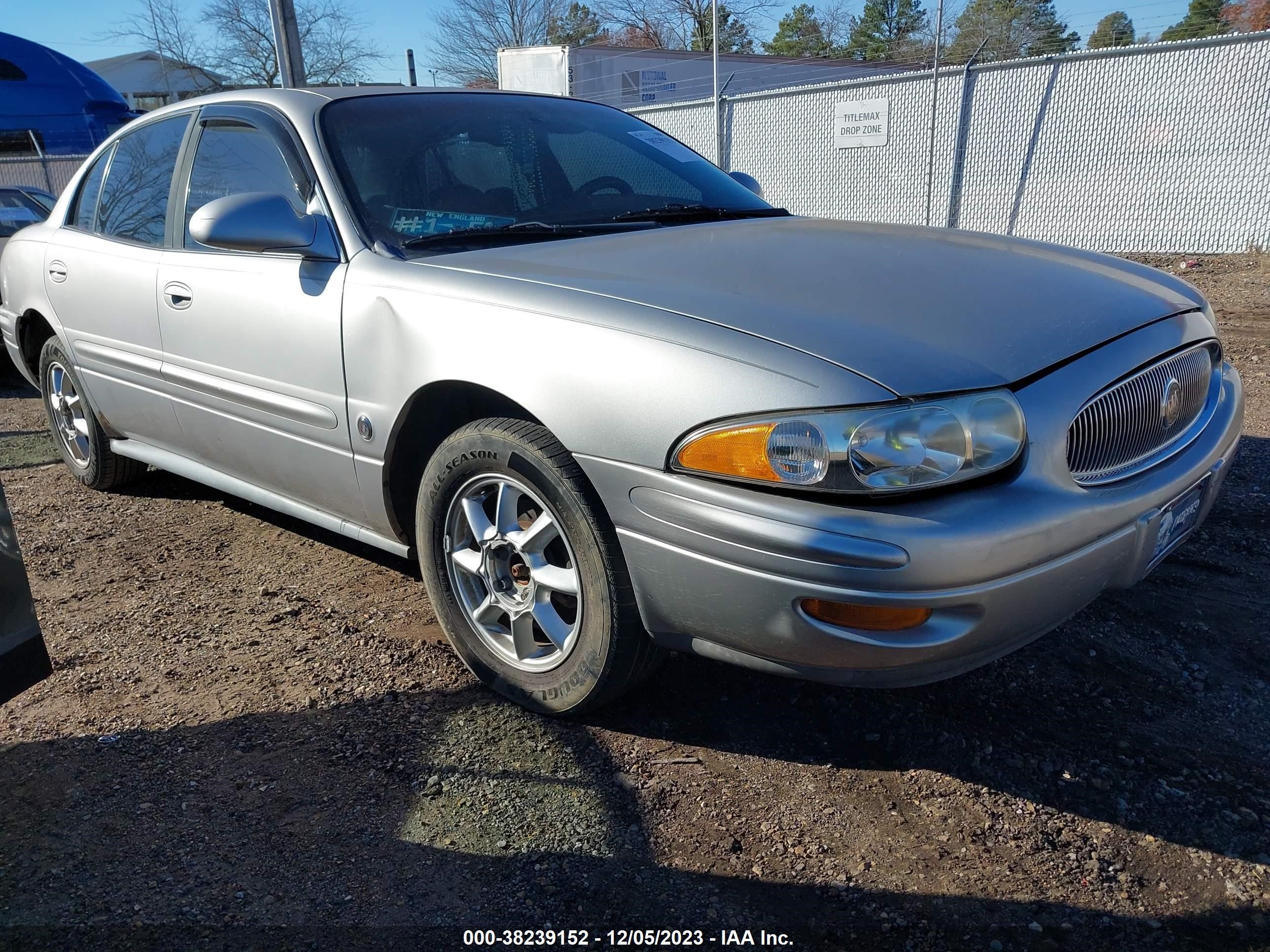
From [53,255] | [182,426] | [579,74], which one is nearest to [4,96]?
[579,74]

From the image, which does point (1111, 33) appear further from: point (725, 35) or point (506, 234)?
point (506, 234)

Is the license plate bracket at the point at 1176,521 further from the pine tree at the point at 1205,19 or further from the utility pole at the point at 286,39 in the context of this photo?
the pine tree at the point at 1205,19

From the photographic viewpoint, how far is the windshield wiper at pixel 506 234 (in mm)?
2902

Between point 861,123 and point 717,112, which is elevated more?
point 717,112

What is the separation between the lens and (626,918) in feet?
6.42

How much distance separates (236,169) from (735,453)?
237 centimetres

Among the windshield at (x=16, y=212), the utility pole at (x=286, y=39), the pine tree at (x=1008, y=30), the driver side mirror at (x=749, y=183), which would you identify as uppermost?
the pine tree at (x=1008, y=30)

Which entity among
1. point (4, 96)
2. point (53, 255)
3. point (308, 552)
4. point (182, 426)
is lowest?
point (308, 552)

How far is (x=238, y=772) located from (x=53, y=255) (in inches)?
116

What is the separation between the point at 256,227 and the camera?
2869 millimetres

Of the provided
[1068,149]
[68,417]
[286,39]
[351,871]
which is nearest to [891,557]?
[351,871]

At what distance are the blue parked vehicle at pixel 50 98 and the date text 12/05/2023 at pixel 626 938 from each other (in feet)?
67.2

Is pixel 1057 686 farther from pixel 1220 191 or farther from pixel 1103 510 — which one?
pixel 1220 191

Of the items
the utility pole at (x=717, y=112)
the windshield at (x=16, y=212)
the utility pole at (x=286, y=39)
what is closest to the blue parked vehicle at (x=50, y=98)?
the utility pole at (x=286, y=39)
